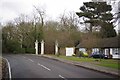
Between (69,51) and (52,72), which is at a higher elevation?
(69,51)

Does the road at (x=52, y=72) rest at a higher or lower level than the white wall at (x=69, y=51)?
lower

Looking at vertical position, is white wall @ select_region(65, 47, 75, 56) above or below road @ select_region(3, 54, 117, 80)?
above

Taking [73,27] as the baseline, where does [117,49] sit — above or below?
below

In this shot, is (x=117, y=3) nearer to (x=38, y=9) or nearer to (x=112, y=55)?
(x=112, y=55)

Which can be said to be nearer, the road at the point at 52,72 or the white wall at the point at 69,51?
the road at the point at 52,72

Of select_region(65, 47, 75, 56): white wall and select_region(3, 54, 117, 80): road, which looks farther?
select_region(65, 47, 75, 56): white wall

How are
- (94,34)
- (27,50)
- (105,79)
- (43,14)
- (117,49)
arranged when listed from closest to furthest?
(105,79), (117,49), (94,34), (27,50), (43,14)

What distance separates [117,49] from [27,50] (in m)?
31.1

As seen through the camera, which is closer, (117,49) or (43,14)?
(117,49)

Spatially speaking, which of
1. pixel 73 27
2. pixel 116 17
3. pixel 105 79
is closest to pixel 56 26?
pixel 73 27

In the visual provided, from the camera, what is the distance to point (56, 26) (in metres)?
79.6

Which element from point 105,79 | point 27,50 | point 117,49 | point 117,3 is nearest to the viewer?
point 105,79

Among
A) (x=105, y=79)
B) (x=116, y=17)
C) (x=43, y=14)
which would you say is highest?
(x=43, y=14)

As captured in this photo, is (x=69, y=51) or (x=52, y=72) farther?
(x=69, y=51)
